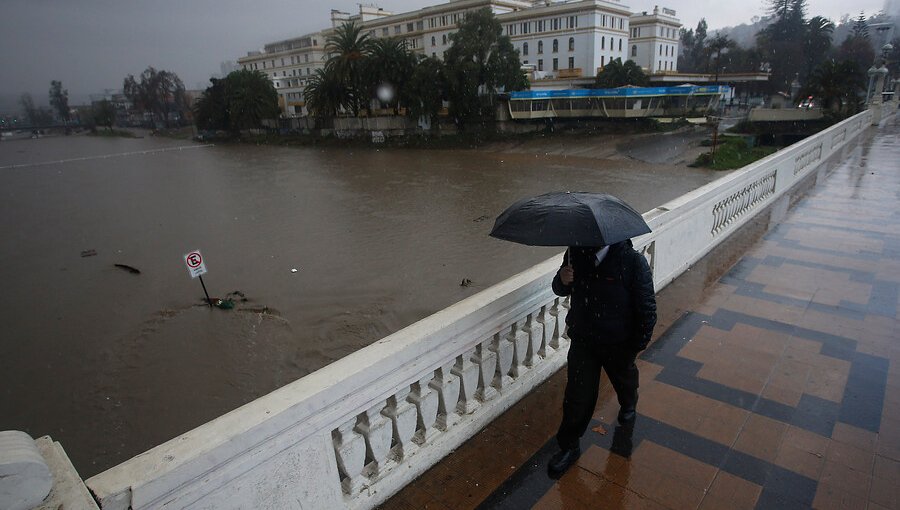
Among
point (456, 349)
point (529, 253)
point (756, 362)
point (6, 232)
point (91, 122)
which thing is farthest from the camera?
point (91, 122)

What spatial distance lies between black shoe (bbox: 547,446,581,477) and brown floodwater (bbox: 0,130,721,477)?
6.08 metres

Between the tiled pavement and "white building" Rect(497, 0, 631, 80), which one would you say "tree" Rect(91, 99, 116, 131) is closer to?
"white building" Rect(497, 0, 631, 80)

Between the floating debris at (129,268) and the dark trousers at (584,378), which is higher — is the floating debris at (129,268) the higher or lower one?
the lower one

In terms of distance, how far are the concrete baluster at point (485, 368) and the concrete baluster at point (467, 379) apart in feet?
0.08

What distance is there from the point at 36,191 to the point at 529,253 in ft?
111

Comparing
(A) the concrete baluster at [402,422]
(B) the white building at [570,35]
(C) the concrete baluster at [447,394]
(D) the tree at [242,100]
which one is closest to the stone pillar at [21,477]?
(A) the concrete baluster at [402,422]

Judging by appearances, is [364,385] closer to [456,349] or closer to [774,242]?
[456,349]

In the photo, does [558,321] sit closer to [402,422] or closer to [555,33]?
[402,422]

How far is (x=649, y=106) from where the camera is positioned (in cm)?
3612

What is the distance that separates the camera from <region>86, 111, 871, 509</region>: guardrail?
5.10 feet

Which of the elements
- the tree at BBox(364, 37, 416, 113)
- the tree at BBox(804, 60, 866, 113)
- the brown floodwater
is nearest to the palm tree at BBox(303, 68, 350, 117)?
the tree at BBox(364, 37, 416, 113)

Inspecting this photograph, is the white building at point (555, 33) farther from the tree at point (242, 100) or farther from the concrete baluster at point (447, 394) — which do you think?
the concrete baluster at point (447, 394)

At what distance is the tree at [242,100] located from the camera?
57.4m

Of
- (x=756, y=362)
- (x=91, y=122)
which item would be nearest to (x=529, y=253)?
(x=756, y=362)
